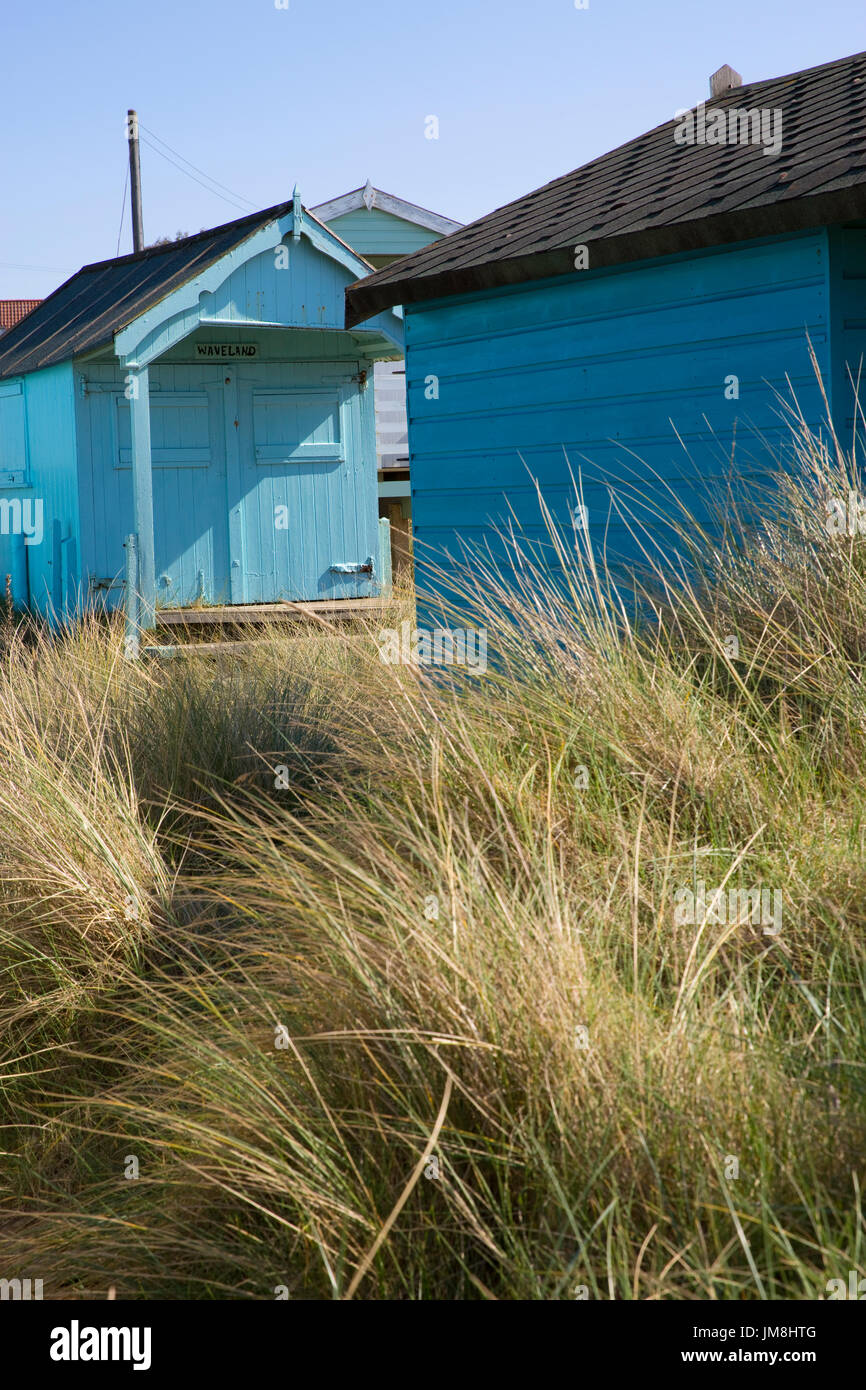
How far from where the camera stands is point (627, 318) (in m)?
7.52

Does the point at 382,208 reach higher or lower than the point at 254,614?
higher

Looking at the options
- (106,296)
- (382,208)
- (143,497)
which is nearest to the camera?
(143,497)

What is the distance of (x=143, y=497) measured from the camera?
11.7 m

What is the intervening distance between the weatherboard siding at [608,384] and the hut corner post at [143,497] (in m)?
3.28

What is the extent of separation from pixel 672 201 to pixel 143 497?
6.11m

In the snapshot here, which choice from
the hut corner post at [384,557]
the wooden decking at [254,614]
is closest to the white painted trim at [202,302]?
the wooden decking at [254,614]

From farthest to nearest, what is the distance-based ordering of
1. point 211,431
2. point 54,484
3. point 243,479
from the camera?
point 54,484 → point 243,479 → point 211,431

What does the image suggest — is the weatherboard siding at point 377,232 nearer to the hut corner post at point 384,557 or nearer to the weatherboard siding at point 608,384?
the hut corner post at point 384,557

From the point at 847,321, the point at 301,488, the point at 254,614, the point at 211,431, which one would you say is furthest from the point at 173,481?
the point at 847,321

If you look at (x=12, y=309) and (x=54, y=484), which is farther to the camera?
(x=12, y=309)

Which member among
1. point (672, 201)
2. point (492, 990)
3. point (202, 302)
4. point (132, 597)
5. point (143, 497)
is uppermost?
point (202, 302)

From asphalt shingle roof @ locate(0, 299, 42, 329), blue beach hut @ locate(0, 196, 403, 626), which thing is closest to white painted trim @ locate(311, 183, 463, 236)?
blue beach hut @ locate(0, 196, 403, 626)

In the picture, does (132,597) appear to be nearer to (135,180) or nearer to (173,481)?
(173,481)

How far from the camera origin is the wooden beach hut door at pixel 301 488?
13703mm
